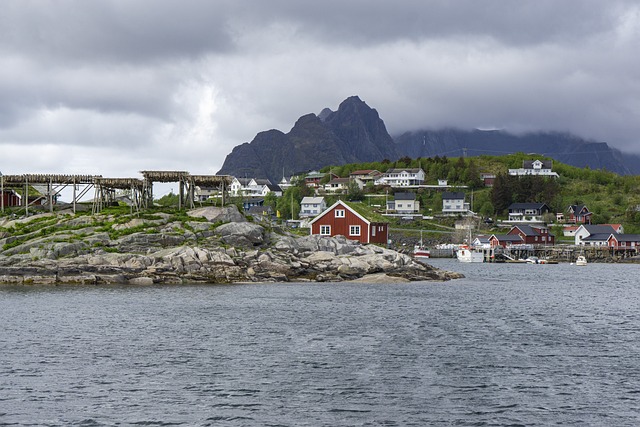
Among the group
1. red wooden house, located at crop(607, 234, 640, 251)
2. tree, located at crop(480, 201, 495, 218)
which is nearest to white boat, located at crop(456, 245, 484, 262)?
red wooden house, located at crop(607, 234, 640, 251)

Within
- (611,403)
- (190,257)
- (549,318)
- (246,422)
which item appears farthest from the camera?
(190,257)

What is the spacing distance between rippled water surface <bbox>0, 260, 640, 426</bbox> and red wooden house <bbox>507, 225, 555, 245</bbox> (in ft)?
295

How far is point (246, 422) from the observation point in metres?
20.9

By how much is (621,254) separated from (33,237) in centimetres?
10815

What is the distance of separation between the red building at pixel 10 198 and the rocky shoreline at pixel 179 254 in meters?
13.8

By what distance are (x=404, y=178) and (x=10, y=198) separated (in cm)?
12322

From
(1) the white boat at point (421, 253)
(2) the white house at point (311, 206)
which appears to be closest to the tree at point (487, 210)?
(2) the white house at point (311, 206)

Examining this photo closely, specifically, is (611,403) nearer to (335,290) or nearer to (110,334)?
(110,334)

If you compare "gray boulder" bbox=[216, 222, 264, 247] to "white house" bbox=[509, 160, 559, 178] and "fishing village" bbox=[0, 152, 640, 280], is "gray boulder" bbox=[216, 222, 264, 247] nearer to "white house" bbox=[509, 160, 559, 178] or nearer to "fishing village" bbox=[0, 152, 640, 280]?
"fishing village" bbox=[0, 152, 640, 280]

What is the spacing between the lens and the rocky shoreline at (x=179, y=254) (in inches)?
2338

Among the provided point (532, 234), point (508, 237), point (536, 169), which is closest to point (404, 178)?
point (536, 169)

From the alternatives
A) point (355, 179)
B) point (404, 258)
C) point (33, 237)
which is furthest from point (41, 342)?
point (355, 179)

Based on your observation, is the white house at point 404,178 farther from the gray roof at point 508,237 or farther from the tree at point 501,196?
the gray roof at point 508,237

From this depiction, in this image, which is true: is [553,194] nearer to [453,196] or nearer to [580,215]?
[580,215]
